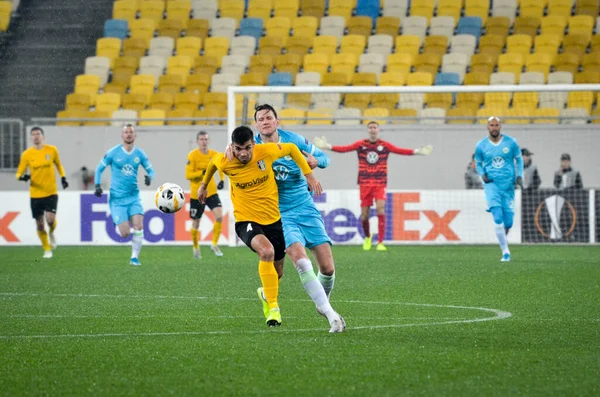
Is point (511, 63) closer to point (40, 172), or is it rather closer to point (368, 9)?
point (368, 9)

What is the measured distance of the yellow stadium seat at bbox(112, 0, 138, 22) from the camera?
103ft

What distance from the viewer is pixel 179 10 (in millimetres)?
31406

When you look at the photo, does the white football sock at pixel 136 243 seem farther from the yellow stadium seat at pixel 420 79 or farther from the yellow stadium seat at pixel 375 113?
the yellow stadium seat at pixel 420 79

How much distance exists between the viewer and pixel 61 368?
7.00 metres

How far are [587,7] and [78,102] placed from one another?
45.2 ft

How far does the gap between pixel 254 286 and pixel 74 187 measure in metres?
12.4

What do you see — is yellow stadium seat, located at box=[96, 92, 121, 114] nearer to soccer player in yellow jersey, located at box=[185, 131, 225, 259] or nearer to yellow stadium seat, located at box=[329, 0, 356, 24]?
yellow stadium seat, located at box=[329, 0, 356, 24]

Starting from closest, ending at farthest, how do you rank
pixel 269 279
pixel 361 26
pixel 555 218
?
pixel 269 279, pixel 555 218, pixel 361 26

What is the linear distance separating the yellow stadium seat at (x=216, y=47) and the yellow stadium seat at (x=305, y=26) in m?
1.98

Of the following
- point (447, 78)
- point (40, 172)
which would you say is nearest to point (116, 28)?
point (447, 78)

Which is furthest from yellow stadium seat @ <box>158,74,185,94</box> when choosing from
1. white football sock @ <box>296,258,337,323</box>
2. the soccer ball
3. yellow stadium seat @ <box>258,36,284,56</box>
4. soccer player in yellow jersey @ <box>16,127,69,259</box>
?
white football sock @ <box>296,258,337,323</box>

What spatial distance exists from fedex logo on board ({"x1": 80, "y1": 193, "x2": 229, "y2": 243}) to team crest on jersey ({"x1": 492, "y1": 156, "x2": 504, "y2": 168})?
7332 millimetres

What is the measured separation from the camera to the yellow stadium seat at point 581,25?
28.5 metres

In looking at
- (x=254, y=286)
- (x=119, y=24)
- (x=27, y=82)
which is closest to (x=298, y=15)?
(x=119, y=24)
